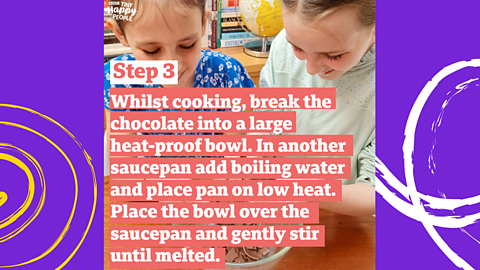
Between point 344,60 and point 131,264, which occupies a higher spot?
point 344,60

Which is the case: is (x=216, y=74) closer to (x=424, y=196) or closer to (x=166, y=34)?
(x=166, y=34)

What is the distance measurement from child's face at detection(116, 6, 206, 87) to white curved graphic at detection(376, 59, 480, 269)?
30 cm

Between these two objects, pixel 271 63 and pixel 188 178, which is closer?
pixel 188 178

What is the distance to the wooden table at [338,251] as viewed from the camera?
564 millimetres

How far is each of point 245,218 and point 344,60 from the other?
27cm

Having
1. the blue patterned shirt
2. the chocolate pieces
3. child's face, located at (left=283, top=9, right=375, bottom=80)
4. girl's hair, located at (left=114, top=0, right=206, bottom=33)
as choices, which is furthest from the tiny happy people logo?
the chocolate pieces

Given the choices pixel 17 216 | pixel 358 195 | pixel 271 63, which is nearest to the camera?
pixel 17 216

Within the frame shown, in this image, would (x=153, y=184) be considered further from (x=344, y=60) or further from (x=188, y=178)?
(x=344, y=60)

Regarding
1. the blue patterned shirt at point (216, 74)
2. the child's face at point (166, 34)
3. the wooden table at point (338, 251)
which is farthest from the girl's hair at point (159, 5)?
the wooden table at point (338, 251)

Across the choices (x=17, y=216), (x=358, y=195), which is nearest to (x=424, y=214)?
(x=358, y=195)

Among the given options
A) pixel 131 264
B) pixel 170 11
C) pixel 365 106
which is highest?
pixel 170 11

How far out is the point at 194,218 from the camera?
54 centimetres

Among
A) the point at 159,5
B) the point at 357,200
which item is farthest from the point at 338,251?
the point at 159,5

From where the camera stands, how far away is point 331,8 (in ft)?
1.59
